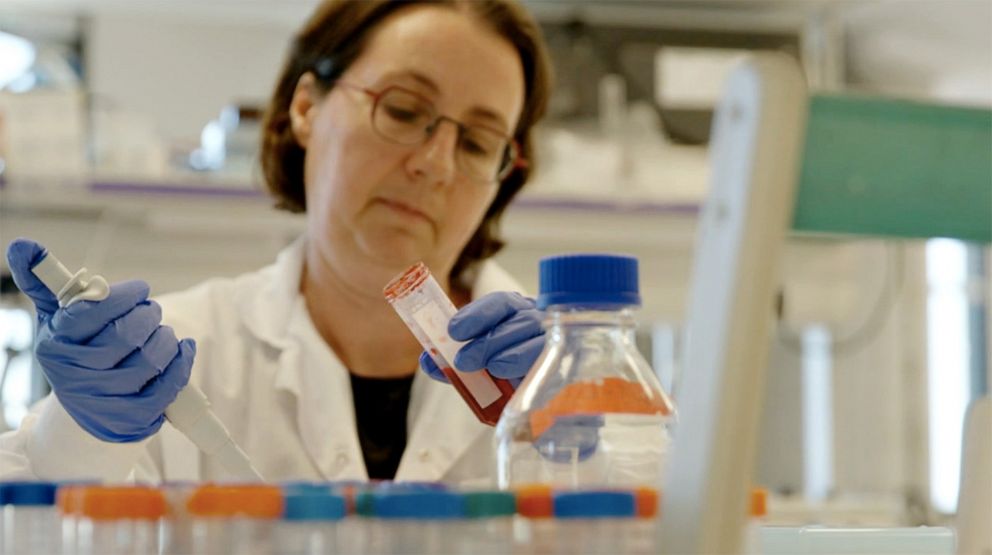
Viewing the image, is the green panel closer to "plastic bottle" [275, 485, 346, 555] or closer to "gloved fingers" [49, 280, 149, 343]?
"plastic bottle" [275, 485, 346, 555]

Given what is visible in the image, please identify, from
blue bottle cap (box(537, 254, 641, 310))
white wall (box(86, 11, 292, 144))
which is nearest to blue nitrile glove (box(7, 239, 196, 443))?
blue bottle cap (box(537, 254, 641, 310))

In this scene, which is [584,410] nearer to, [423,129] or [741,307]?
[741,307]

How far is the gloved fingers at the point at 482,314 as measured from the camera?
1.09 meters

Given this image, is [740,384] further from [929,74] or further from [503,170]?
[929,74]

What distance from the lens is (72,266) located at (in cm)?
281

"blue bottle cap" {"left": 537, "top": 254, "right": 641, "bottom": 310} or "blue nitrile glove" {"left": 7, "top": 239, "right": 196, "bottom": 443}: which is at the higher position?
"blue bottle cap" {"left": 537, "top": 254, "right": 641, "bottom": 310}

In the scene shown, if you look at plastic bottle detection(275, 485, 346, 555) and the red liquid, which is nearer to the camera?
plastic bottle detection(275, 485, 346, 555)

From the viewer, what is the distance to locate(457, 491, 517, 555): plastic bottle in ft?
1.92

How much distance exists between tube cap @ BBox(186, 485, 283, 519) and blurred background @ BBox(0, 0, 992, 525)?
223 cm

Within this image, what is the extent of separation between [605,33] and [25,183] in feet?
5.87

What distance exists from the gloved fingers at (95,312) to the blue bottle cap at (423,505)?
558mm

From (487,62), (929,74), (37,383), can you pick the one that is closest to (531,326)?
(487,62)

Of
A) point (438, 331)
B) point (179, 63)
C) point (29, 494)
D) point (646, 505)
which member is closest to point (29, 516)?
point (29, 494)

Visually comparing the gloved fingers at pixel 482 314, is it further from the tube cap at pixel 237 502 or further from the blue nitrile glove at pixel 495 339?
the tube cap at pixel 237 502
